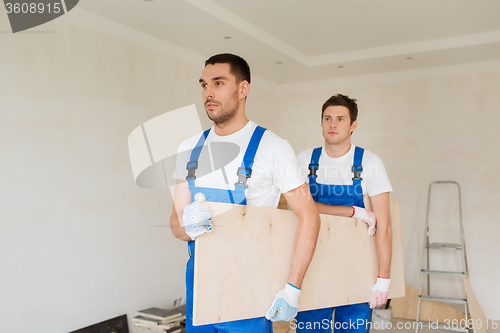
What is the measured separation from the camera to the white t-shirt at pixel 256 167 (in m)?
1.53

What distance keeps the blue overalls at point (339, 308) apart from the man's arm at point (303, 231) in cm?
73

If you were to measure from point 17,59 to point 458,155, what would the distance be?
440 centimetres

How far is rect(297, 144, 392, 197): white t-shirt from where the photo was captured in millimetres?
2182

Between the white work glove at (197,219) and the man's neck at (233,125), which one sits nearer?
the white work glove at (197,219)

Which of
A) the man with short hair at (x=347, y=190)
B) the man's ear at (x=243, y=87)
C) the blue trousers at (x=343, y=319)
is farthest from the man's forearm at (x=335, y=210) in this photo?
the man's ear at (x=243, y=87)

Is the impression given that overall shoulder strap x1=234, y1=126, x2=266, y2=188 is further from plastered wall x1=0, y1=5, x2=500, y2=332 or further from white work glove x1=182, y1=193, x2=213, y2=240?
plastered wall x1=0, y1=5, x2=500, y2=332

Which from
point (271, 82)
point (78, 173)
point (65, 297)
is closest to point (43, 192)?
point (78, 173)

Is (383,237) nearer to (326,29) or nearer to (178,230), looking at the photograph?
(178,230)

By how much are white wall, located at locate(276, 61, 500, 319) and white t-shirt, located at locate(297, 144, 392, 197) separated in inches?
112

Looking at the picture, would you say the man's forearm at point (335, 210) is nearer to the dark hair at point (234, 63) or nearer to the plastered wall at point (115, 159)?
the dark hair at point (234, 63)

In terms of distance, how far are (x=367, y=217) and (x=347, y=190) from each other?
22cm

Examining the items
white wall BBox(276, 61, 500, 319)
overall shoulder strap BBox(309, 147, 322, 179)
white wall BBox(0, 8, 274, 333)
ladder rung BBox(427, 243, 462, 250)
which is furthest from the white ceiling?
ladder rung BBox(427, 243, 462, 250)

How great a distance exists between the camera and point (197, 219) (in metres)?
1.25

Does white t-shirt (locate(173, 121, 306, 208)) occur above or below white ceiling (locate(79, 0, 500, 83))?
below
